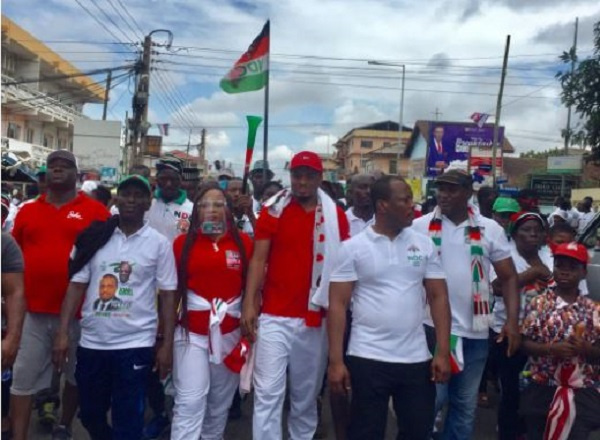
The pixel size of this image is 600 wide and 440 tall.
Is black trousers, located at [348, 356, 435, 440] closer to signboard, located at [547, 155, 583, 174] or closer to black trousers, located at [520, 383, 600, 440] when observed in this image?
black trousers, located at [520, 383, 600, 440]

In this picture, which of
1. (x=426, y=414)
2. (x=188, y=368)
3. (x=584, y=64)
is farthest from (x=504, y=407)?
(x=584, y=64)

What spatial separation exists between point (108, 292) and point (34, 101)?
119 ft

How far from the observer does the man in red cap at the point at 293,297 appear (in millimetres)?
Result: 4379

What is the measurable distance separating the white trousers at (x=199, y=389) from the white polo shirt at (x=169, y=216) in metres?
2.08

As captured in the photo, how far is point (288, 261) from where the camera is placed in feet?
14.8

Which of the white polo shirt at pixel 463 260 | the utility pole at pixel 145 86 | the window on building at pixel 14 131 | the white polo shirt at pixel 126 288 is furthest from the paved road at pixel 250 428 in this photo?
the window on building at pixel 14 131

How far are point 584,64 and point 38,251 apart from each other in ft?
42.4

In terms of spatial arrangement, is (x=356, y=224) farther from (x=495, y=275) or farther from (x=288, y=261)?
(x=288, y=261)

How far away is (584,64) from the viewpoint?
14570mm

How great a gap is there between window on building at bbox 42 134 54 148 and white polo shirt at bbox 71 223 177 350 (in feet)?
135

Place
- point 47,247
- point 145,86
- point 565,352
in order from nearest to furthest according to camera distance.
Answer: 1. point 565,352
2. point 47,247
3. point 145,86

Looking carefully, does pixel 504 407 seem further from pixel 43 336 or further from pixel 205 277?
pixel 43 336

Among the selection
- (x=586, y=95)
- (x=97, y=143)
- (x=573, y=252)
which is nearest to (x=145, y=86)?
(x=97, y=143)

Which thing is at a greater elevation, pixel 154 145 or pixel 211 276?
pixel 154 145
